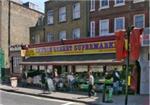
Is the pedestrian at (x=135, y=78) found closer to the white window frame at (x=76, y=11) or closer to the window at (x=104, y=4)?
the window at (x=104, y=4)

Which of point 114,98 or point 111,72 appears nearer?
point 114,98

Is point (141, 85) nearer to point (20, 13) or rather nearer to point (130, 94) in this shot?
point (130, 94)

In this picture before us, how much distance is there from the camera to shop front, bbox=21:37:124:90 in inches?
1142

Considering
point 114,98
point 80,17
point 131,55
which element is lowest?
point 114,98

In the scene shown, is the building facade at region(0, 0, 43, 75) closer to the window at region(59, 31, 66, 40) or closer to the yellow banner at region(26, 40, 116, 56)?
the window at region(59, 31, 66, 40)

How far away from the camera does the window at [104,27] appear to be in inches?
1411

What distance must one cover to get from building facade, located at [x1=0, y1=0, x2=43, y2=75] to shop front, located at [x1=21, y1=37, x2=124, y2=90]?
9.35 meters

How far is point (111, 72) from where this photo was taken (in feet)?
92.3

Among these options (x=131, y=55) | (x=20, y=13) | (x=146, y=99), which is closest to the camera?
(x=146, y=99)

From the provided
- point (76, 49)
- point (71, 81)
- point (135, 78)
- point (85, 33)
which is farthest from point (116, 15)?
point (135, 78)

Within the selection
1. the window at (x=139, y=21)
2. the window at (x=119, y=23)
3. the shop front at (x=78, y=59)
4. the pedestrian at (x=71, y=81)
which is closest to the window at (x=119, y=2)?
the window at (x=119, y=23)

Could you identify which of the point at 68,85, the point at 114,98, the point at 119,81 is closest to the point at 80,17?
the point at 68,85

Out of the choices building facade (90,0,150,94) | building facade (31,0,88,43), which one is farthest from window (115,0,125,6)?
building facade (31,0,88,43)

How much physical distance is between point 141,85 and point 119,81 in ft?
5.39
